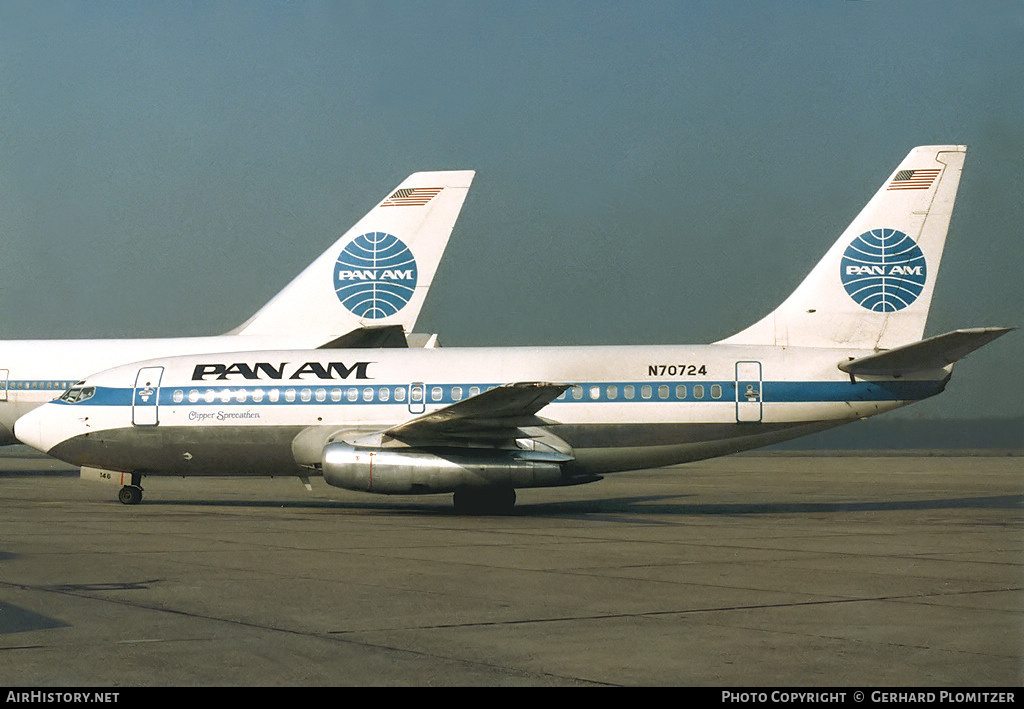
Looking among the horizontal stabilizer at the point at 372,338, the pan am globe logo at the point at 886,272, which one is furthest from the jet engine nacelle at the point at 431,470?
the horizontal stabilizer at the point at 372,338

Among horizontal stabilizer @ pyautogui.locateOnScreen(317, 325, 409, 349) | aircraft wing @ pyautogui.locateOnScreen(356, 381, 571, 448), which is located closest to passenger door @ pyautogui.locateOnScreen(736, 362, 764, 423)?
aircraft wing @ pyautogui.locateOnScreen(356, 381, 571, 448)

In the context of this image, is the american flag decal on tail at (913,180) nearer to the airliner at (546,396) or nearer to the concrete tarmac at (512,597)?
the airliner at (546,396)

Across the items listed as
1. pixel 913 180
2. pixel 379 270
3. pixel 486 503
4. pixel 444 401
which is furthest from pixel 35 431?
pixel 913 180

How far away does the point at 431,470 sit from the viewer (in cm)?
2292

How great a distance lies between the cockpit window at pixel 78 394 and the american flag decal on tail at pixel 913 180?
17.6m

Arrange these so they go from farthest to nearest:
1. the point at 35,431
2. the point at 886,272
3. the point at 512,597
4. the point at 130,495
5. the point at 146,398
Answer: the point at 35,431 < the point at 130,495 < the point at 146,398 < the point at 886,272 < the point at 512,597

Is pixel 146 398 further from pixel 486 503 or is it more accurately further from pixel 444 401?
pixel 486 503

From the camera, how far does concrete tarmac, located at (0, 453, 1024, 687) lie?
842 cm

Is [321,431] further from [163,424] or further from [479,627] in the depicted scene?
[479,627]

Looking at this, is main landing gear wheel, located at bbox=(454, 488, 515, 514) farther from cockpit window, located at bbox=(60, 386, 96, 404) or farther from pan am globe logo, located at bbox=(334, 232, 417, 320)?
pan am globe logo, located at bbox=(334, 232, 417, 320)

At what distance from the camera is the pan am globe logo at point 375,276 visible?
36938 mm

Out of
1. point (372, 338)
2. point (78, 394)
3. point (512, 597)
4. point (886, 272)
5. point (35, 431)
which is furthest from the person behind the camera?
point (372, 338)

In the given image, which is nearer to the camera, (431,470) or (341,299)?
(431,470)

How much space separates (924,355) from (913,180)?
13.6 ft
